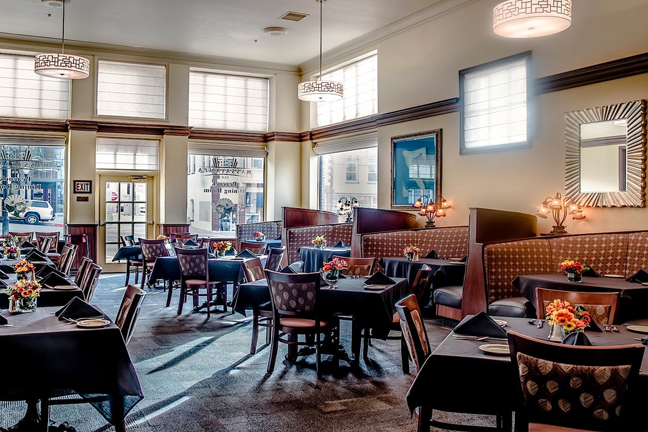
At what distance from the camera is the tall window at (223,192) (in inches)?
520

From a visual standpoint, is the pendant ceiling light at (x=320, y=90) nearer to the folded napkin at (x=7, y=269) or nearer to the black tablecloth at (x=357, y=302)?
the black tablecloth at (x=357, y=302)

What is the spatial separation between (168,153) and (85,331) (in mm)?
9888

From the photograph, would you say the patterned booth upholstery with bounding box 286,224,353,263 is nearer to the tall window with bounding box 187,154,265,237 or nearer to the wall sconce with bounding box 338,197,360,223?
the wall sconce with bounding box 338,197,360,223

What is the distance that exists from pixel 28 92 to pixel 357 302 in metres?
9.92

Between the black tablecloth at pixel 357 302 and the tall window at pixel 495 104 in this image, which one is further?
the tall window at pixel 495 104

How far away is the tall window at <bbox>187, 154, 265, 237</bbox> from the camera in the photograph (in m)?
13.2

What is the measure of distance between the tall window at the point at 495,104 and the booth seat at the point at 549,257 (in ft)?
5.94

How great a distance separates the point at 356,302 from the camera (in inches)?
196

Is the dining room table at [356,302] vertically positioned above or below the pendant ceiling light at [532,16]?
below

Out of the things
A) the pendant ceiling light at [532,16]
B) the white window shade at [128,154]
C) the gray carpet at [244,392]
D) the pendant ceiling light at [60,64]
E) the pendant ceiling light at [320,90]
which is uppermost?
the pendant ceiling light at [60,64]

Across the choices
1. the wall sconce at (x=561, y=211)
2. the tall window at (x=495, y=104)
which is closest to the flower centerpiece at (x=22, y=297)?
the wall sconce at (x=561, y=211)

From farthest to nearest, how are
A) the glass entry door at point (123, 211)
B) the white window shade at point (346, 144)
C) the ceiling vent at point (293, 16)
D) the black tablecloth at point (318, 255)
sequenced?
the glass entry door at point (123, 211), the white window shade at point (346, 144), the ceiling vent at point (293, 16), the black tablecloth at point (318, 255)

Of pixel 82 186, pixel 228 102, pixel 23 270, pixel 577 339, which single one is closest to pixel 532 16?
pixel 577 339

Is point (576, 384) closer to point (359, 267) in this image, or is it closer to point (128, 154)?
point (359, 267)
